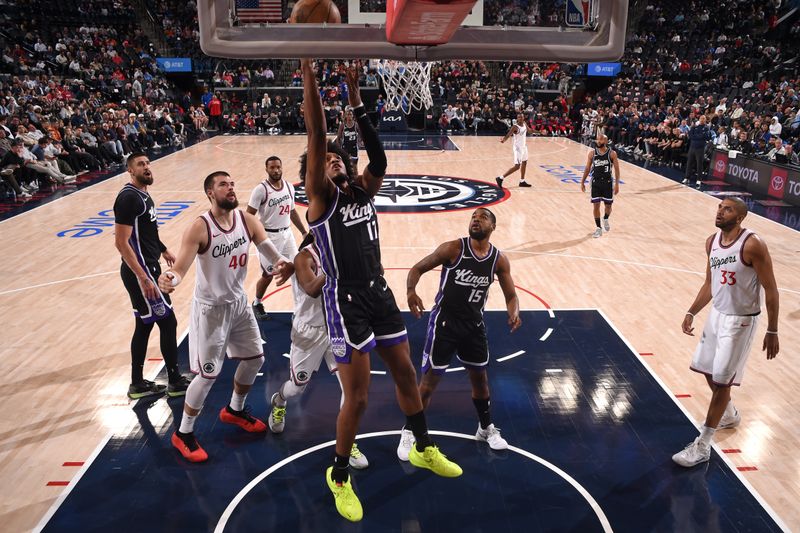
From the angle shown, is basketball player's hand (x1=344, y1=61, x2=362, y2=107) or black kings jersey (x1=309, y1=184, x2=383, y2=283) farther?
black kings jersey (x1=309, y1=184, x2=383, y2=283)

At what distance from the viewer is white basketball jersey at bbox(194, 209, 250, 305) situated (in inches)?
171

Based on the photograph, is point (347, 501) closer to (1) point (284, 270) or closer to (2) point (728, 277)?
(1) point (284, 270)

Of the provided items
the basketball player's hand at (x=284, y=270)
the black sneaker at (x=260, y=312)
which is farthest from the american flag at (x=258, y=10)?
the black sneaker at (x=260, y=312)

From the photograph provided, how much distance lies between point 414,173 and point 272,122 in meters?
11.1

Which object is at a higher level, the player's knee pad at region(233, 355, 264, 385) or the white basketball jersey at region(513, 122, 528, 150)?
the white basketball jersey at region(513, 122, 528, 150)

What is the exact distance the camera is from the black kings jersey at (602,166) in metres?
10.3

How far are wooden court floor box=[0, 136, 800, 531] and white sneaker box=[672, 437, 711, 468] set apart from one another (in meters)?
0.28

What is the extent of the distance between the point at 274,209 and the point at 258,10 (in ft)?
11.0

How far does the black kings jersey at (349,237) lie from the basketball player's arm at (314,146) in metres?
0.07

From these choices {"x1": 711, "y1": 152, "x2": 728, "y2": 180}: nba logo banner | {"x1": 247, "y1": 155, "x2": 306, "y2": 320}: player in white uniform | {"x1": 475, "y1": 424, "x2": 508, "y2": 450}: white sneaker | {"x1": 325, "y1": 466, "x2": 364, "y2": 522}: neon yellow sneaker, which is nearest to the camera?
{"x1": 325, "y1": 466, "x2": 364, "y2": 522}: neon yellow sneaker

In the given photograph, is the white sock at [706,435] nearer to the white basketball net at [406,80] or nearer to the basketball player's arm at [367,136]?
the basketball player's arm at [367,136]

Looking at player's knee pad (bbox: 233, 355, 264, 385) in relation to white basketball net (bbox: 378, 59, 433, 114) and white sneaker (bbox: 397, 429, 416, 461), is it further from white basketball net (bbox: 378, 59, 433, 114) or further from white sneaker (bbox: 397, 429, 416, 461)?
white basketball net (bbox: 378, 59, 433, 114)

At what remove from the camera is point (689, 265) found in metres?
9.01

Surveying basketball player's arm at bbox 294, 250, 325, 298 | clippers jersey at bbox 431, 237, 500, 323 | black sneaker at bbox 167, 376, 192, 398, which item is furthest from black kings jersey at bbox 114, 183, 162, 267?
clippers jersey at bbox 431, 237, 500, 323
